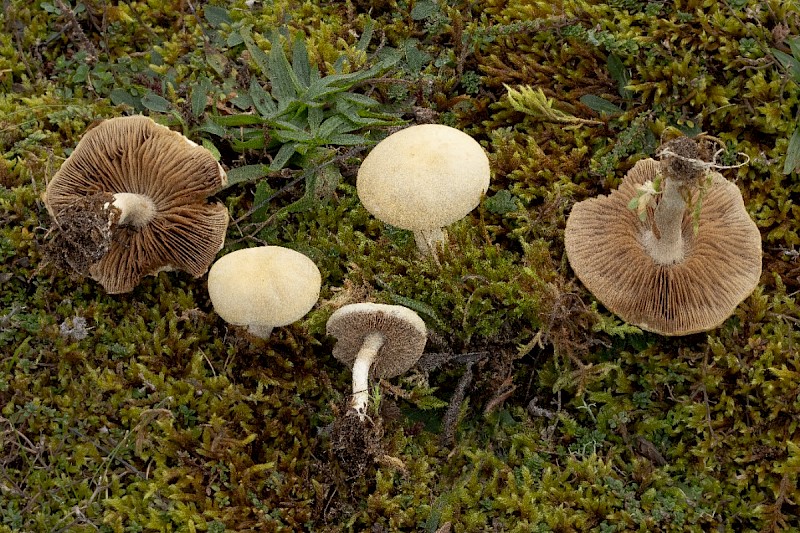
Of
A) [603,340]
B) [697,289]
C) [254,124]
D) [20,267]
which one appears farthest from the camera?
[254,124]

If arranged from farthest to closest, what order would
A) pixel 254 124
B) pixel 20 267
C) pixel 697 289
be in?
pixel 254 124 → pixel 20 267 → pixel 697 289

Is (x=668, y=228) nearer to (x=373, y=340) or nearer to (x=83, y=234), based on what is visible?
(x=373, y=340)

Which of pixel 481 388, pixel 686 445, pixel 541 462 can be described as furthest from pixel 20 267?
pixel 686 445

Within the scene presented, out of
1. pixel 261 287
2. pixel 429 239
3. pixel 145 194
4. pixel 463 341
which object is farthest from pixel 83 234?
pixel 463 341

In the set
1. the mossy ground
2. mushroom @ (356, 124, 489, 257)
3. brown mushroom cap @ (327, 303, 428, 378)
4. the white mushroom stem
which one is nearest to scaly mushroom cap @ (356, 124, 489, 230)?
mushroom @ (356, 124, 489, 257)

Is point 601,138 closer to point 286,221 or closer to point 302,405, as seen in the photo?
point 286,221

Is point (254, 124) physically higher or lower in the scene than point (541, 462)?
higher

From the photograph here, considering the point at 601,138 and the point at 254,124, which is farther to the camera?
the point at 254,124
